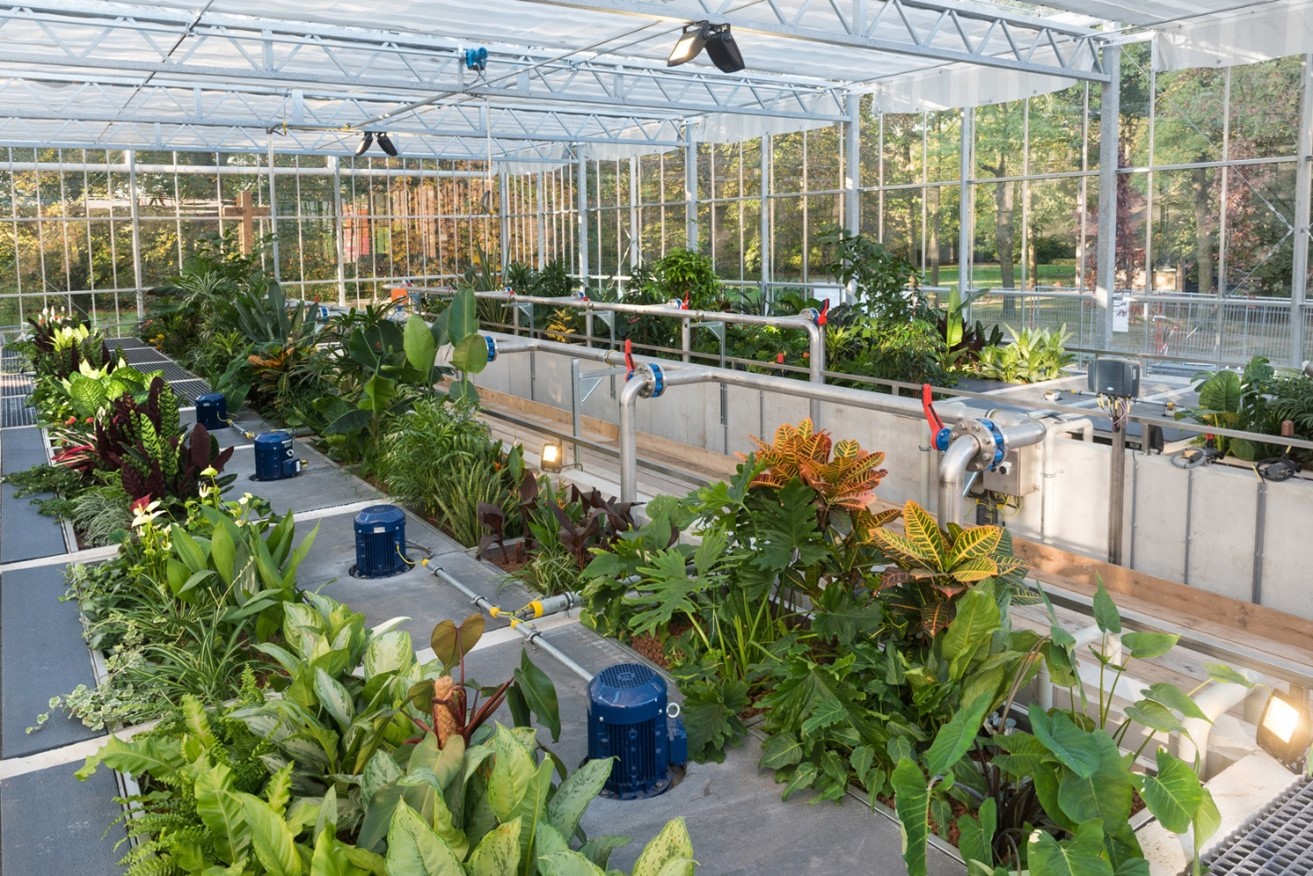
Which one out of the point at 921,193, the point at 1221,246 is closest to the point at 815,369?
the point at 1221,246

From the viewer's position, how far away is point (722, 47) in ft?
35.7

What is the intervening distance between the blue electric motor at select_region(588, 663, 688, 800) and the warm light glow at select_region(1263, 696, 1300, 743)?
6.52 feet

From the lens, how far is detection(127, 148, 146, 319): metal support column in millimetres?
25266

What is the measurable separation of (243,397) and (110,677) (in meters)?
6.68

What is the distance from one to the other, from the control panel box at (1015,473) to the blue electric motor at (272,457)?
557 cm

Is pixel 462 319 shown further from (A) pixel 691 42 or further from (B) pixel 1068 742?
(B) pixel 1068 742

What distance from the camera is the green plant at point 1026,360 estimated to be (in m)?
13.4

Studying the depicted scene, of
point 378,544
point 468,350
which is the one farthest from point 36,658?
point 468,350

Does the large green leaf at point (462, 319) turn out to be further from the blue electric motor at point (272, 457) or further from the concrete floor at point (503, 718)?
the concrete floor at point (503, 718)

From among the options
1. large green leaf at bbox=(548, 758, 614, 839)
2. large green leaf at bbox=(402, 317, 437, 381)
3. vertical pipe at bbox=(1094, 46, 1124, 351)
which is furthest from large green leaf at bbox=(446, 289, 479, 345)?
vertical pipe at bbox=(1094, 46, 1124, 351)

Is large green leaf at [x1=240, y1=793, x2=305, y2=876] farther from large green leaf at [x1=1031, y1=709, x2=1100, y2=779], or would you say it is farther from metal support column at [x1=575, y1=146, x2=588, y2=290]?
metal support column at [x1=575, y1=146, x2=588, y2=290]

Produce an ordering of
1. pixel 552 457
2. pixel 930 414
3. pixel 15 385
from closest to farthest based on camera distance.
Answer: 1. pixel 930 414
2. pixel 552 457
3. pixel 15 385

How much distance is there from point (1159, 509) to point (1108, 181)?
9.33 meters

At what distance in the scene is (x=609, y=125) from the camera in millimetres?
25375
